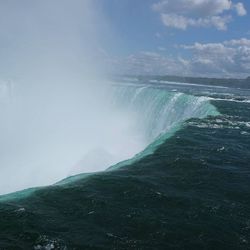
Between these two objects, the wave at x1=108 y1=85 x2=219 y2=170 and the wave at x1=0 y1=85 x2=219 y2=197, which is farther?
the wave at x1=0 y1=85 x2=219 y2=197

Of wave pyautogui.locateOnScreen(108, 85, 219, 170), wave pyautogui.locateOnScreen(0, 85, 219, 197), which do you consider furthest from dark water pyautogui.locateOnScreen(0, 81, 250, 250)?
wave pyautogui.locateOnScreen(108, 85, 219, 170)

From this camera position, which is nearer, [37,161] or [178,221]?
[178,221]

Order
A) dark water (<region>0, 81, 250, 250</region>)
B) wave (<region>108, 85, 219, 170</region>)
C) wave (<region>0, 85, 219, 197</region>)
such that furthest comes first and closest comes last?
wave (<region>0, 85, 219, 197</region>), wave (<region>108, 85, 219, 170</region>), dark water (<region>0, 81, 250, 250</region>)

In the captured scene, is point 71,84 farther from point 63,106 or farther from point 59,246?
point 59,246

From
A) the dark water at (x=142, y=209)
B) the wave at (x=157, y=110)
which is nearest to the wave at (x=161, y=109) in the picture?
the wave at (x=157, y=110)

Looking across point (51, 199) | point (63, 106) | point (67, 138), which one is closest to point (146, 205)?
point (51, 199)

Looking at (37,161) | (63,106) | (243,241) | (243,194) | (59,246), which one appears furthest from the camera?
(63,106)

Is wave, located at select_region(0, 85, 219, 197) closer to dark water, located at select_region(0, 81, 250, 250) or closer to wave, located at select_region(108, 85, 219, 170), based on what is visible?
wave, located at select_region(108, 85, 219, 170)

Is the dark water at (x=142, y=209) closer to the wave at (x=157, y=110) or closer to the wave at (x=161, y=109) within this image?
the wave at (x=157, y=110)

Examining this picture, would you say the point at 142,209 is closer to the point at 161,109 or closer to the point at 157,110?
the point at 161,109
